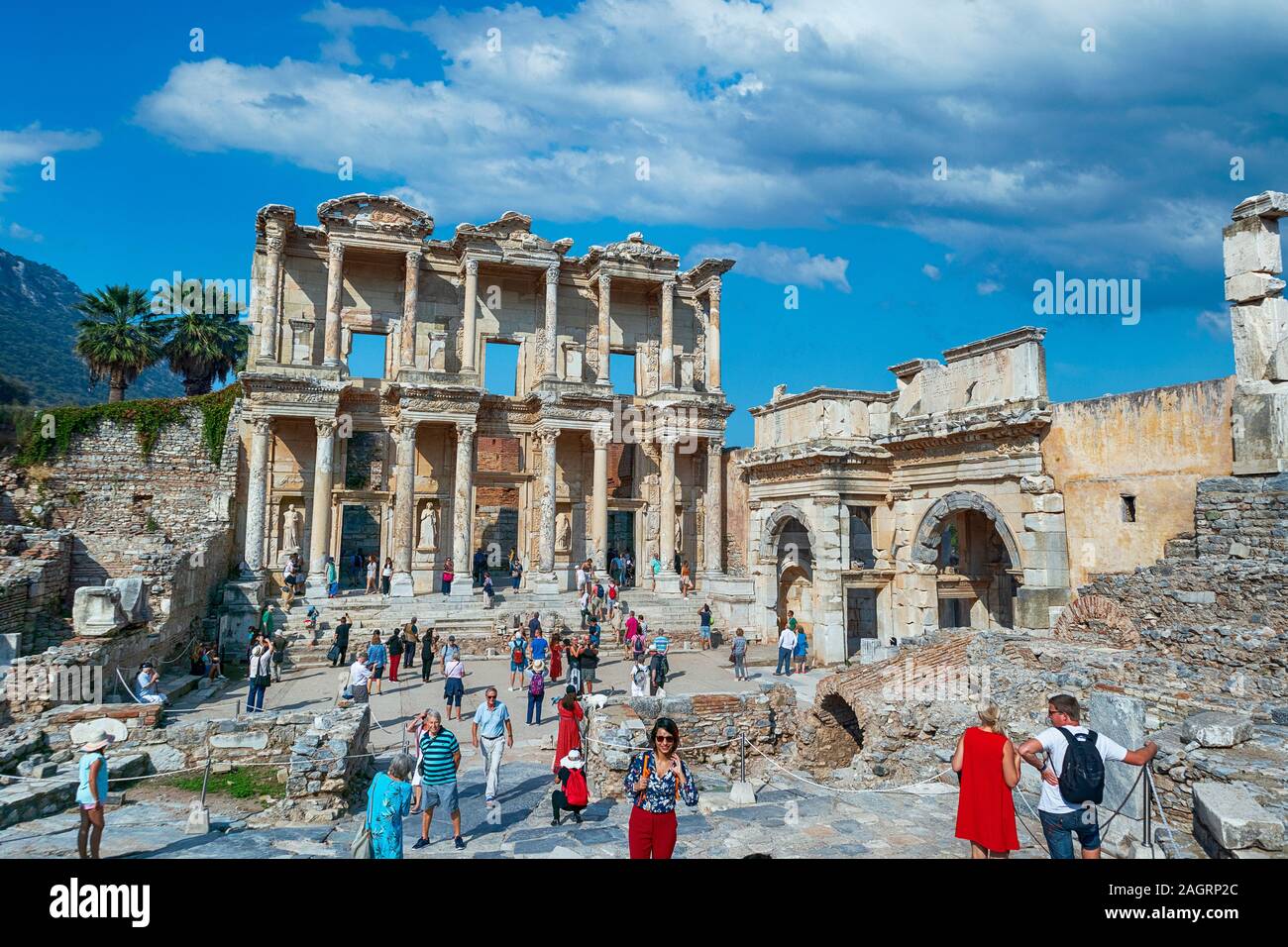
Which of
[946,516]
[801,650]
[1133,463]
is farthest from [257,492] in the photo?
[1133,463]

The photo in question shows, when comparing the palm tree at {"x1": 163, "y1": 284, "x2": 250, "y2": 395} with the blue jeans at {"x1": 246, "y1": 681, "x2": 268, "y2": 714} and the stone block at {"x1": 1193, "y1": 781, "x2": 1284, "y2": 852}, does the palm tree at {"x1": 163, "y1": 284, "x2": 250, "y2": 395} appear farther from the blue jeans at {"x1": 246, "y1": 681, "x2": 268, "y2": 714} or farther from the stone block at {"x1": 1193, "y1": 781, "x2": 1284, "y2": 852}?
the stone block at {"x1": 1193, "y1": 781, "x2": 1284, "y2": 852}

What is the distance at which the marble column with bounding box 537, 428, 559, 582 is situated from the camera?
88.6 ft

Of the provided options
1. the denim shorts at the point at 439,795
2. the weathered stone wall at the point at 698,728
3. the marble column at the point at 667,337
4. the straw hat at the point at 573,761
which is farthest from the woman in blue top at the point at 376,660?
the marble column at the point at 667,337

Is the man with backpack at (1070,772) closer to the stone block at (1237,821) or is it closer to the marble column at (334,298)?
the stone block at (1237,821)

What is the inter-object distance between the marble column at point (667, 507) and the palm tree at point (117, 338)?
20.6m

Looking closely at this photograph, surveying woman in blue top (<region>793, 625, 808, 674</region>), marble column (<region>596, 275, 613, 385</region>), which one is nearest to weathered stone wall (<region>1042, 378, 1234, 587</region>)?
woman in blue top (<region>793, 625, 808, 674</region>)

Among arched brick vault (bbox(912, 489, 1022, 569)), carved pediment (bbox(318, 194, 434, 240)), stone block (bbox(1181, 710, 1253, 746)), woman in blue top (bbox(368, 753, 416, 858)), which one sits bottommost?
woman in blue top (bbox(368, 753, 416, 858))

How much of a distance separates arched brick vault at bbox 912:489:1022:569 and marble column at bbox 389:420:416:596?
15.8m

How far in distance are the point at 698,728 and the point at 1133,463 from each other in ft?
29.8

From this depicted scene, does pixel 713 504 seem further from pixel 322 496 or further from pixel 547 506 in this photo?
pixel 322 496

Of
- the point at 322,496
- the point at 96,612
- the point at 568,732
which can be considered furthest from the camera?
the point at 322,496

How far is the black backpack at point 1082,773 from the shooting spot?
528cm

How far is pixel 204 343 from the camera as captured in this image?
31.8 meters

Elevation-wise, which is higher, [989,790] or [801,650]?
[989,790]
